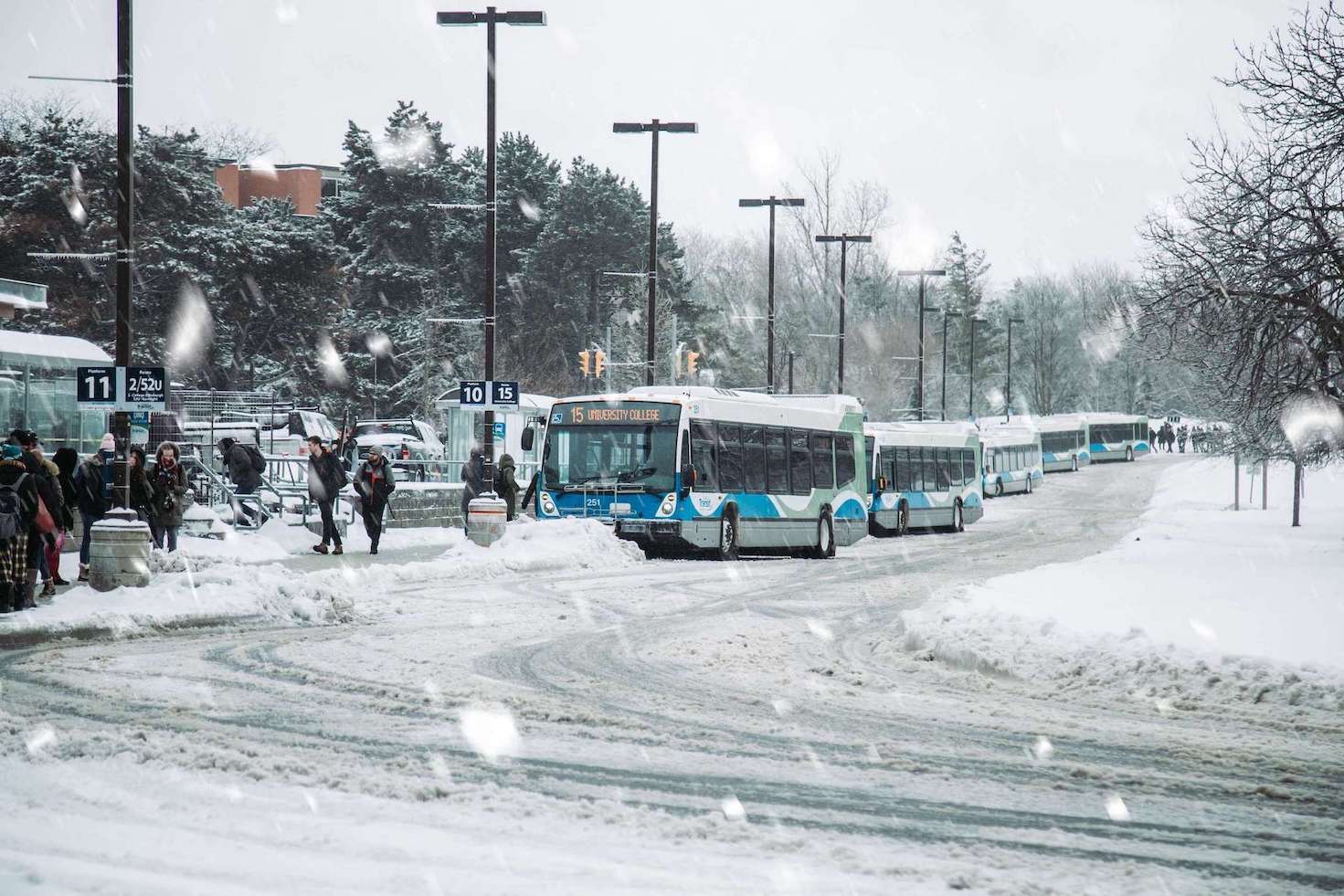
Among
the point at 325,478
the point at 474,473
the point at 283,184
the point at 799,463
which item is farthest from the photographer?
the point at 283,184

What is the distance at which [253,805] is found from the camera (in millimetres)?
7152

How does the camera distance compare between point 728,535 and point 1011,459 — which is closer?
point 728,535

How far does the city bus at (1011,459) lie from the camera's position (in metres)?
65.5

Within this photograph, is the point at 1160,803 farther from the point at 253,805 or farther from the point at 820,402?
the point at 820,402

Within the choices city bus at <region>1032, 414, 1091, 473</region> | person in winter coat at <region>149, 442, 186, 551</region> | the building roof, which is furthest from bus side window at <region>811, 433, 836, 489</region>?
city bus at <region>1032, 414, 1091, 473</region>

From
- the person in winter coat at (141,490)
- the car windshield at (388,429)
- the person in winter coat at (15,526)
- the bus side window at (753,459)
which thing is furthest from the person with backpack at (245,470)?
the car windshield at (388,429)

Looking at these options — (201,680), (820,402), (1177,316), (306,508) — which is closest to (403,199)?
(820,402)

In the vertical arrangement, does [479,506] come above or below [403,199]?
below

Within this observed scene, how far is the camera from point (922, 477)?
44.2m

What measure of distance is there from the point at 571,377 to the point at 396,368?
474 inches

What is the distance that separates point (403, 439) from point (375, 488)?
2508 cm

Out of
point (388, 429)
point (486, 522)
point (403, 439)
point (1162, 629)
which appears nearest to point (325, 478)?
point (486, 522)

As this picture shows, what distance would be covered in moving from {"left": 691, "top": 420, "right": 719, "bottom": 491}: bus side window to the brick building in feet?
245

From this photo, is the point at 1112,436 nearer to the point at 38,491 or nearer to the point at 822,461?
the point at 822,461
